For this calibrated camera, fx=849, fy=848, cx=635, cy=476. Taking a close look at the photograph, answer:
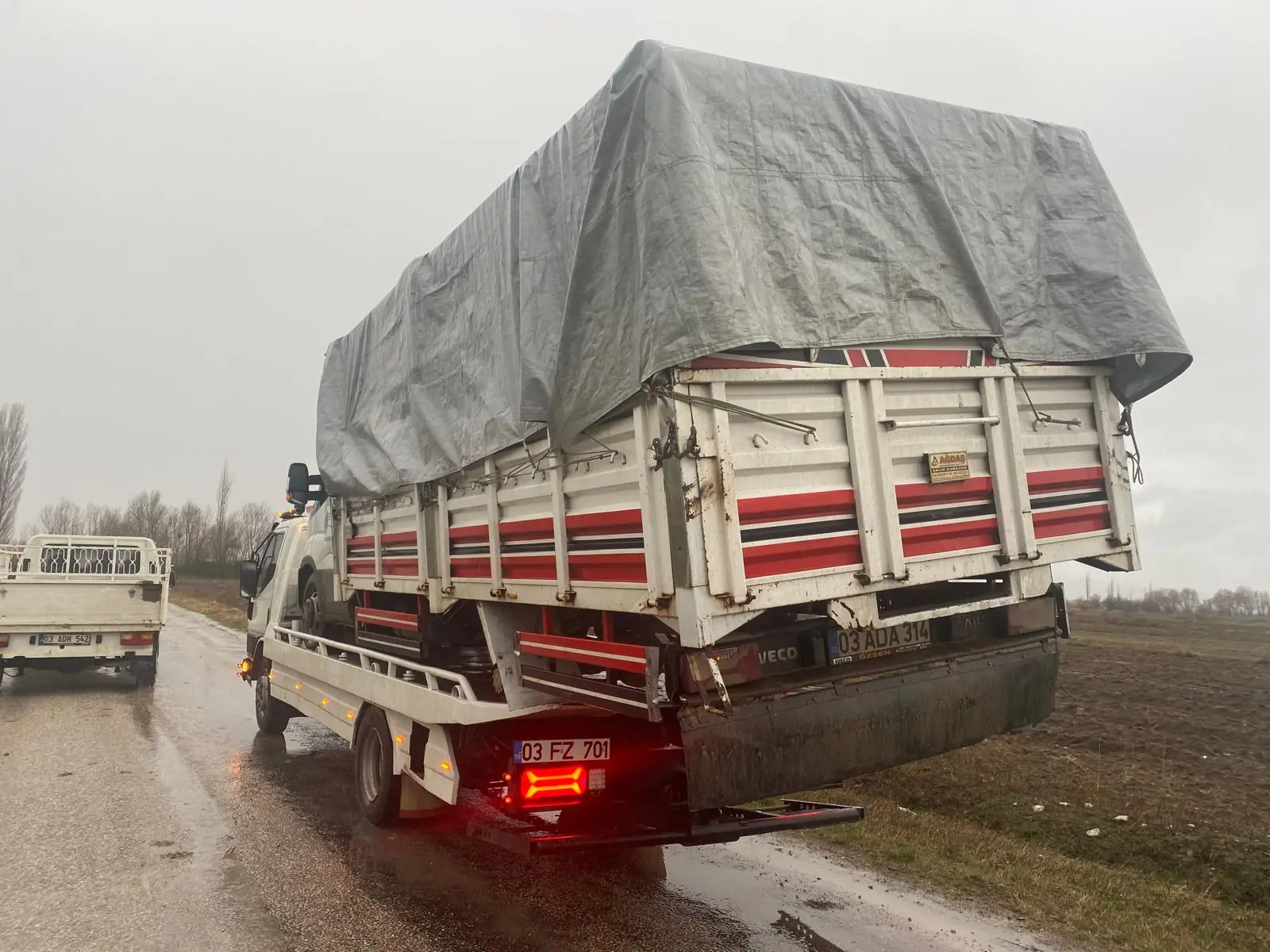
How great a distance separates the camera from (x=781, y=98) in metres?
3.94

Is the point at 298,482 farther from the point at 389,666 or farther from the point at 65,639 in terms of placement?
the point at 65,639

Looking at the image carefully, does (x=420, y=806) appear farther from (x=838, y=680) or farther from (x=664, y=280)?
(x=664, y=280)

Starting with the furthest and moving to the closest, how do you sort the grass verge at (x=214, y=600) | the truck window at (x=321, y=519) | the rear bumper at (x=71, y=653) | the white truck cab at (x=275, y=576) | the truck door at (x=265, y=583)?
the grass verge at (x=214, y=600)
the rear bumper at (x=71, y=653)
the truck door at (x=265, y=583)
the white truck cab at (x=275, y=576)
the truck window at (x=321, y=519)

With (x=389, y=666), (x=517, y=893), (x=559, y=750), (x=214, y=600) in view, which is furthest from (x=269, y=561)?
(x=214, y=600)

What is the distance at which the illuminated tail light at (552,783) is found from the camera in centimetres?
426

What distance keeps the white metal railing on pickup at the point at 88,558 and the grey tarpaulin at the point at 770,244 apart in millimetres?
11308

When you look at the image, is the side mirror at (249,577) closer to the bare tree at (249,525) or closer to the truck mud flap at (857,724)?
the truck mud flap at (857,724)

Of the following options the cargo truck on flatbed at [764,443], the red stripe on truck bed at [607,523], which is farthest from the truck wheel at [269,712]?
the red stripe on truck bed at [607,523]

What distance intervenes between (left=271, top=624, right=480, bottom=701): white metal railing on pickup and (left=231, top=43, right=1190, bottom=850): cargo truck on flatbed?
6 cm

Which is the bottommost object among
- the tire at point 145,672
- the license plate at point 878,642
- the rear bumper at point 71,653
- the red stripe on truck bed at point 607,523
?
the tire at point 145,672

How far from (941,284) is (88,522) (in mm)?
90309

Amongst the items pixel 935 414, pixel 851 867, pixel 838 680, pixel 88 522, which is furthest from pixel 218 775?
pixel 88 522

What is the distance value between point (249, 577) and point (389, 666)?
17.6 ft

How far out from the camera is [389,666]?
5633 millimetres
